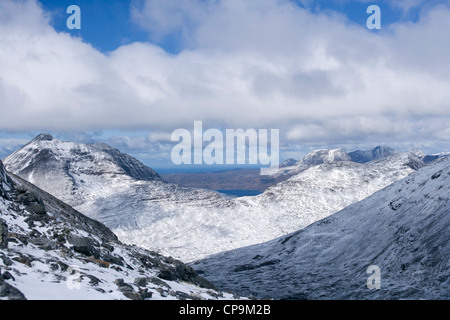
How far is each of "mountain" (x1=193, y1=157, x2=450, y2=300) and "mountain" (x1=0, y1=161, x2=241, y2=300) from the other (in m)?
38.9

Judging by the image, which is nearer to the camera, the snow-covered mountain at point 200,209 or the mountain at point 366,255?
the mountain at point 366,255

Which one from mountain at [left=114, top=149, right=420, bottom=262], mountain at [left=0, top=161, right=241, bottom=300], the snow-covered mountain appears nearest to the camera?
mountain at [left=0, top=161, right=241, bottom=300]

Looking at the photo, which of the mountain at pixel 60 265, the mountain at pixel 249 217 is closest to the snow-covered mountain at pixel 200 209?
the mountain at pixel 249 217

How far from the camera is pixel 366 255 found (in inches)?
2857

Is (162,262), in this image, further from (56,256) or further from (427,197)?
(427,197)

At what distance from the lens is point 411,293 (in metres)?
49.3

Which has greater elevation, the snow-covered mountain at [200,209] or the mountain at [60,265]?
the mountain at [60,265]

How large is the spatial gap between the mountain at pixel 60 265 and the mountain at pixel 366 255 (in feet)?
128

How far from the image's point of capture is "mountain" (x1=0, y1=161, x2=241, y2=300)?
1619 cm

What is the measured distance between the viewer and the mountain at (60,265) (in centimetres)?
1619

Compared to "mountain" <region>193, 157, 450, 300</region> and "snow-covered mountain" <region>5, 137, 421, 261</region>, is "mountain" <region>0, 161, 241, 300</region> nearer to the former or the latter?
"mountain" <region>193, 157, 450, 300</region>

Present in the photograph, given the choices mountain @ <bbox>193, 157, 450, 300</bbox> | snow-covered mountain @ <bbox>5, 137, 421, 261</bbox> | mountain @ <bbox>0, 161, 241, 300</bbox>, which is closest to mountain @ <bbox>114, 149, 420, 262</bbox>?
snow-covered mountain @ <bbox>5, 137, 421, 261</bbox>

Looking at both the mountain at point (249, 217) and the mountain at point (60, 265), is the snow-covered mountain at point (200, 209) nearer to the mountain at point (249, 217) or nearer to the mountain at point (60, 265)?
the mountain at point (249, 217)
